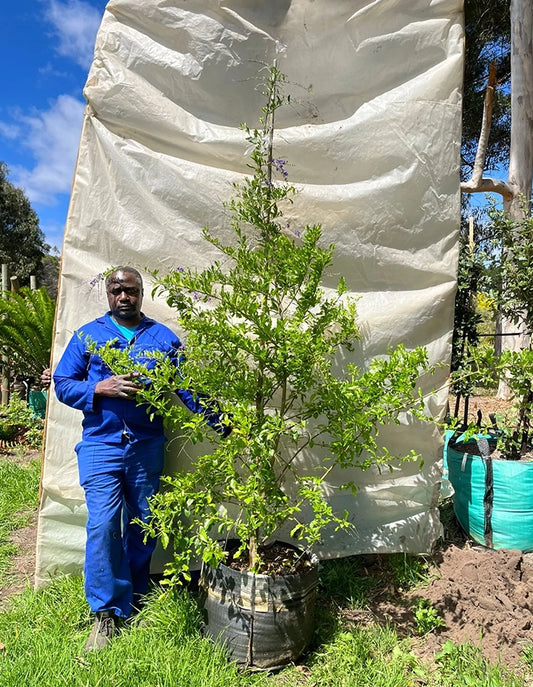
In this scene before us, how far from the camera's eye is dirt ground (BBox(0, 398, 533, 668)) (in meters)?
2.43

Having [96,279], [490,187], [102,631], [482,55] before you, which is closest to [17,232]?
[482,55]

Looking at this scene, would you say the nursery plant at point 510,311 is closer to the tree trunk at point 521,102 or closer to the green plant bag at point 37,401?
the tree trunk at point 521,102

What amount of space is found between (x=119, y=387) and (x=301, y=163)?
176 centimetres

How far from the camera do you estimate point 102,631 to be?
2.49m

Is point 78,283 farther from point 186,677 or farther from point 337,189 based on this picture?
point 186,677

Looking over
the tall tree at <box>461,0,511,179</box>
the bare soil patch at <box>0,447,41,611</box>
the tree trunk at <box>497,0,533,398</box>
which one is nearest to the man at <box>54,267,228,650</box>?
the bare soil patch at <box>0,447,41,611</box>

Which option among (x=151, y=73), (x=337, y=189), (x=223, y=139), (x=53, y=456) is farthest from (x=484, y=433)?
(x=151, y=73)

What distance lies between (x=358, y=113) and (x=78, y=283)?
2042mm

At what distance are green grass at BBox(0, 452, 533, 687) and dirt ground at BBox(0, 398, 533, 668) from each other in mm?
84

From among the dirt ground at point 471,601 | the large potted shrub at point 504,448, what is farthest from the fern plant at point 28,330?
the large potted shrub at point 504,448

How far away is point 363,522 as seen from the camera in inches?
122

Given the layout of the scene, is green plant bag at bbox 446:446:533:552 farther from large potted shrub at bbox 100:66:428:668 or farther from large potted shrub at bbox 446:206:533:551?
large potted shrub at bbox 100:66:428:668

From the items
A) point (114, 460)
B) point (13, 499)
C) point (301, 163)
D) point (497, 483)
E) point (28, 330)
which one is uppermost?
point (301, 163)

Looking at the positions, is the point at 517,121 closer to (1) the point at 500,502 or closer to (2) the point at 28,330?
(1) the point at 500,502
